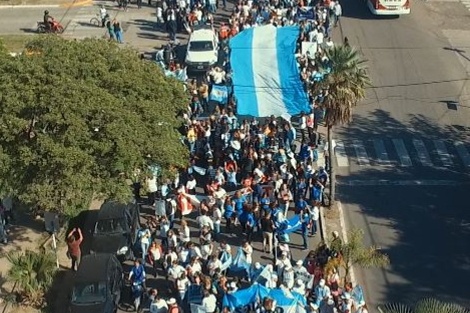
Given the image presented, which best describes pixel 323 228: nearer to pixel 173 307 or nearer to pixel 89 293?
pixel 173 307

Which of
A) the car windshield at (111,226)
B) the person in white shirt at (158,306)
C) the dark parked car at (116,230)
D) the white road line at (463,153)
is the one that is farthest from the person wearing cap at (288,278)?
the white road line at (463,153)

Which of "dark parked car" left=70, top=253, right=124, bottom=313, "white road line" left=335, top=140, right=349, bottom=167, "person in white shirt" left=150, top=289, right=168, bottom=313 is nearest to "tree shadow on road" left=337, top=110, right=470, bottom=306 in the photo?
"white road line" left=335, top=140, right=349, bottom=167

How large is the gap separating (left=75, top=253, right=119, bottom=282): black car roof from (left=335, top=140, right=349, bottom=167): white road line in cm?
1101

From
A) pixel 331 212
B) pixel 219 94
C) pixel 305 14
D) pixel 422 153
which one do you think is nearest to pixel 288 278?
pixel 331 212

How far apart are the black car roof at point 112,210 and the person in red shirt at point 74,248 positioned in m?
1.00

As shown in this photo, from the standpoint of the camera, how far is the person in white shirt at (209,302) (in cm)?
2062

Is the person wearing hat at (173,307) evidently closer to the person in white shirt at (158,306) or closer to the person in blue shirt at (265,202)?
the person in white shirt at (158,306)

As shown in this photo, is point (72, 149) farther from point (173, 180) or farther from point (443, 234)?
point (443, 234)

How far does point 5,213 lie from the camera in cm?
2655

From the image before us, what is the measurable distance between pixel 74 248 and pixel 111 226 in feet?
4.53

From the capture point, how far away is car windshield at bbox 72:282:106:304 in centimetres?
2164

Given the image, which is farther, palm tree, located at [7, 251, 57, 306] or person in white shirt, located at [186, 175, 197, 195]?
person in white shirt, located at [186, 175, 197, 195]

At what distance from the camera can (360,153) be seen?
31.0 m

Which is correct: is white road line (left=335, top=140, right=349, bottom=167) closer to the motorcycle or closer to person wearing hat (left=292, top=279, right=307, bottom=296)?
person wearing hat (left=292, top=279, right=307, bottom=296)
